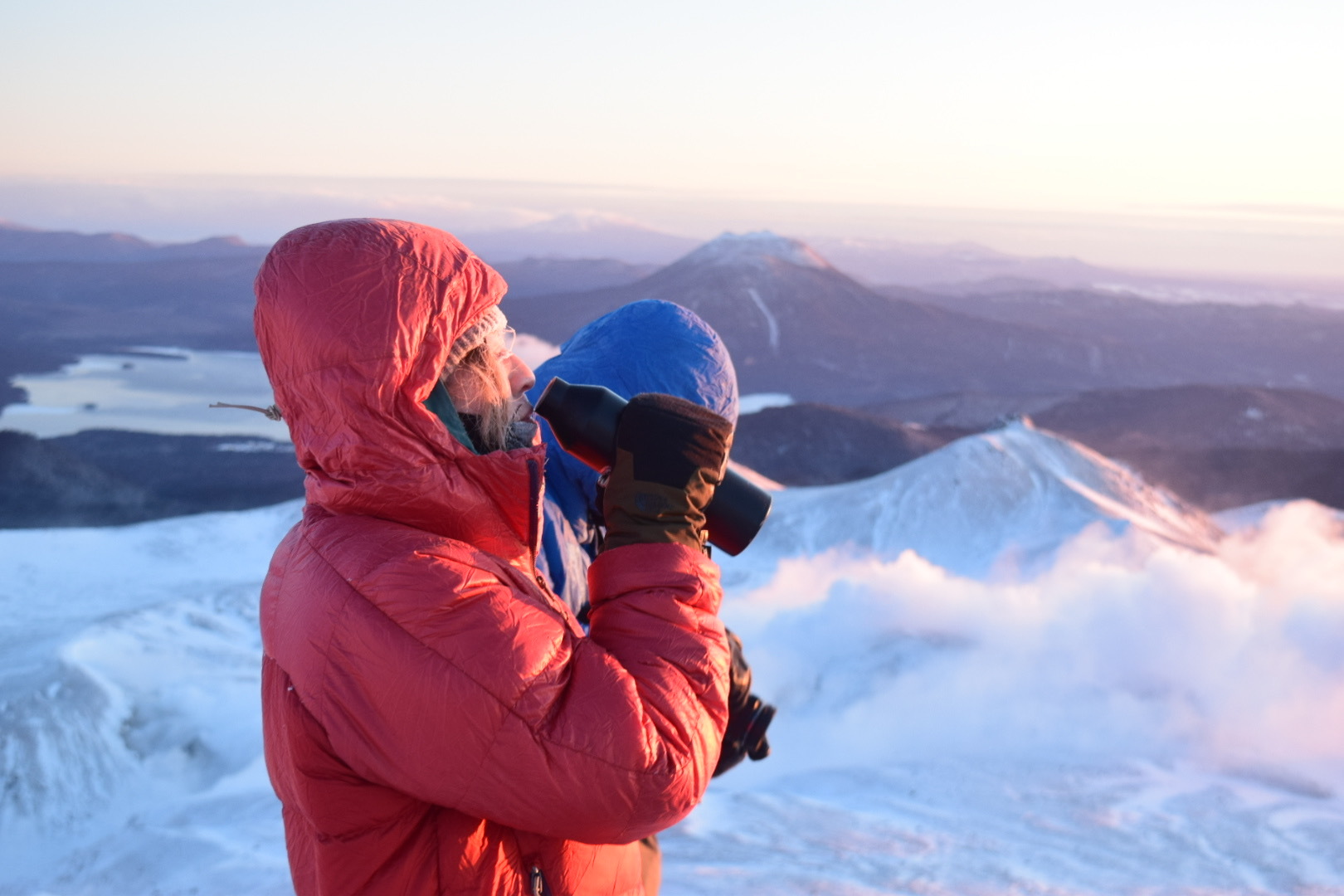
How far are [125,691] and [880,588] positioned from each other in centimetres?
605

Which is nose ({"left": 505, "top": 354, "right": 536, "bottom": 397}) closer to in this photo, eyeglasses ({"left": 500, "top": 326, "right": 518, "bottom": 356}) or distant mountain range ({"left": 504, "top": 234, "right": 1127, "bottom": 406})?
eyeglasses ({"left": 500, "top": 326, "right": 518, "bottom": 356})

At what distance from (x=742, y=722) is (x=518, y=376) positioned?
1.09 m

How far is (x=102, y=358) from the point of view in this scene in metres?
45.2

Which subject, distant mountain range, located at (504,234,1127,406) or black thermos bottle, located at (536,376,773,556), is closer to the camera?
black thermos bottle, located at (536,376,773,556)

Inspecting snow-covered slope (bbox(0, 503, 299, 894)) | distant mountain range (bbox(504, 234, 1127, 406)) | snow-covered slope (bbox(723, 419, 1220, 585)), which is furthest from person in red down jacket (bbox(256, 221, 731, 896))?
distant mountain range (bbox(504, 234, 1127, 406))

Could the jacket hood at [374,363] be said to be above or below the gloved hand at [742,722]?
above

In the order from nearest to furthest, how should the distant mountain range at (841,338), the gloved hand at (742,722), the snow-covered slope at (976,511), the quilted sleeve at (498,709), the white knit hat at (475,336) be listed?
the quilted sleeve at (498,709), the white knit hat at (475,336), the gloved hand at (742,722), the snow-covered slope at (976,511), the distant mountain range at (841,338)

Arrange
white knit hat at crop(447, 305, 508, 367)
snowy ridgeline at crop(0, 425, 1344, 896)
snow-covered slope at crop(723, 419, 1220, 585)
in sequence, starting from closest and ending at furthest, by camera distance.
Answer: white knit hat at crop(447, 305, 508, 367) < snowy ridgeline at crop(0, 425, 1344, 896) < snow-covered slope at crop(723, 419, 1220, 585)

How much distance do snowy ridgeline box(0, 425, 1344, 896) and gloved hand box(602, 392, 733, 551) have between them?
2978 mm

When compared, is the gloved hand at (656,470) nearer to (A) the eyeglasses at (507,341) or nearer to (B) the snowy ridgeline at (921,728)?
(A) the eyeglasses at (507,341)

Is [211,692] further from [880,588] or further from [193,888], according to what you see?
[880,588]

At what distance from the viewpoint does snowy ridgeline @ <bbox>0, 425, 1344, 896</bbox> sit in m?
4.96

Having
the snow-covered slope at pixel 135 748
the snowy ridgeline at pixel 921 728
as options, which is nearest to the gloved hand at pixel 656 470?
the snowy ridgeline at pixel 921 728

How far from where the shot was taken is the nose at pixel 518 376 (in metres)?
1.78
